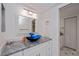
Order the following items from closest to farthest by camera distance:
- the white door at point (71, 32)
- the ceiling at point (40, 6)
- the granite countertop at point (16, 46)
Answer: the granite countertop at point (16, 46), the ceiling at point (40, 6), the white door at point (71, 32)

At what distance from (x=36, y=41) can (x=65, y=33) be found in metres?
0.45

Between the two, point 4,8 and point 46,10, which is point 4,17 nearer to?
point 4,8

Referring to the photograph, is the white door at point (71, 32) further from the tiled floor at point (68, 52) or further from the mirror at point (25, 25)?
the mirror at point (25, 25)

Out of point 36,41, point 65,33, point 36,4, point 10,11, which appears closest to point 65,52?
point 65,33

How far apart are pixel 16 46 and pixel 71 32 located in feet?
2.71

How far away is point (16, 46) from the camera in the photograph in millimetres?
1224

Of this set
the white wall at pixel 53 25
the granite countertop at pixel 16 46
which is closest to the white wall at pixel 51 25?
the white wall at pixel 53 25

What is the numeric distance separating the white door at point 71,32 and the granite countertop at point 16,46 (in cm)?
31

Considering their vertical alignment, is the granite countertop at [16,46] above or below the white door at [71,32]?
below

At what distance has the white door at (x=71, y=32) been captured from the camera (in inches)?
54.6

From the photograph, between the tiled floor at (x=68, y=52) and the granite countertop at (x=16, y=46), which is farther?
the tiled floor at (x=68, y=52)

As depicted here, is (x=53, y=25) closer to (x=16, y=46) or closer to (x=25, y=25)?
(x=25, y=25)

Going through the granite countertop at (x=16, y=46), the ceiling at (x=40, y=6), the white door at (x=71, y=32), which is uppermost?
the ceiling at (x=40, y=6)

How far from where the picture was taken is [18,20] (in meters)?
1.30
